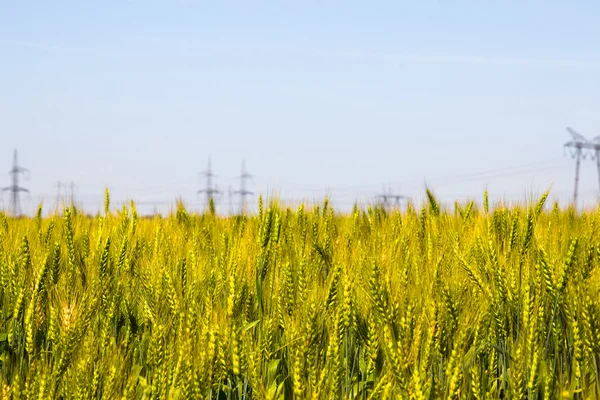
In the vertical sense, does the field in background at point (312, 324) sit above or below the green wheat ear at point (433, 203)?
below

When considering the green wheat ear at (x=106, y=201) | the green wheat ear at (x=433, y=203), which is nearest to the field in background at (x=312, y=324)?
the green wheat ear at (x=106, y=201)

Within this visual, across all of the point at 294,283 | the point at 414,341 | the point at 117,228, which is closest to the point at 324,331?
the point at 294,283

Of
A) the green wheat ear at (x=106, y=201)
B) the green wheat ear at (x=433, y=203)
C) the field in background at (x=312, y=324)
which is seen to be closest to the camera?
the field in background at (x=312, y=324)

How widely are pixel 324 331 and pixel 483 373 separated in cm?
56

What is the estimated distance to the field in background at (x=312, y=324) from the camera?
1827mm

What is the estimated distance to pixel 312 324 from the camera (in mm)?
1980

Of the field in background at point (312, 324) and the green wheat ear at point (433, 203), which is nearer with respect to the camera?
the field in background at point (312, 324)

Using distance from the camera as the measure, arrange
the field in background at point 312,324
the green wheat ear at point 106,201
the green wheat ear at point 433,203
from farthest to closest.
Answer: the green wheat ear at point 433,203 < the green wheat ear at point 106,201 < the field in background at point 312,324

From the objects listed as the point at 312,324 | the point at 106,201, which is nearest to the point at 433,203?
the point at 106,201

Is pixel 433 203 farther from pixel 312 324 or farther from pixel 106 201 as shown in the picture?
pixel 312 324

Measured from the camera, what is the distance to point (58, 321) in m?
2.23

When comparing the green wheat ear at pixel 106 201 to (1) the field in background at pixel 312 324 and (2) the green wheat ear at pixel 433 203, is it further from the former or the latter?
(2) the green wheat ear at pixel 433 203

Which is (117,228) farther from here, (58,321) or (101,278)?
(58,321)

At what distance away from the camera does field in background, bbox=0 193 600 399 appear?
5.99ft
